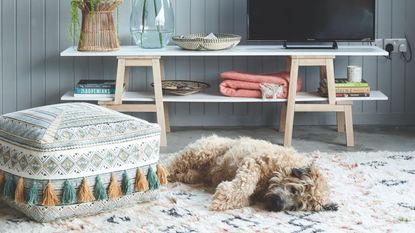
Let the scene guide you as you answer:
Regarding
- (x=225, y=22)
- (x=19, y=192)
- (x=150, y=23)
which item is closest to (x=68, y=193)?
(x=19, y=192)

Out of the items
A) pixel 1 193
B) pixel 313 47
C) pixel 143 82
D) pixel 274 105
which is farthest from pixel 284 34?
pixel 1 193

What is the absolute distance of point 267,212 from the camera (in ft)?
10.8

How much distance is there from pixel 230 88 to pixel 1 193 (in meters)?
1.92

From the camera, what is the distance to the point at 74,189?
3127 millimetres

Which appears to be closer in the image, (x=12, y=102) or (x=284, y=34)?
(x=284, y=34)

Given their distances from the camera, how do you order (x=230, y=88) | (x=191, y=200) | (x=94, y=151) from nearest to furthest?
(x=94, y=151)
(x=191, y=200)
(x=230, y=88)

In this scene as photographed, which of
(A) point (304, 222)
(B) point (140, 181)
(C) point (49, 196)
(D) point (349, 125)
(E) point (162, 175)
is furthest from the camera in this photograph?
(D) point (349, 125)

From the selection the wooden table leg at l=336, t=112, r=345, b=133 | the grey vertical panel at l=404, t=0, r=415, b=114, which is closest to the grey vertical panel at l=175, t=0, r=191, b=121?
the wooden table leg at l=336, t=112, r=345, b=133

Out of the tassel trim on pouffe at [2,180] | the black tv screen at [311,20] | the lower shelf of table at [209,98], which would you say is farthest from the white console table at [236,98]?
the tassel trim on pouffe at [2,180]

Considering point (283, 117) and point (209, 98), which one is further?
point (283, 117)

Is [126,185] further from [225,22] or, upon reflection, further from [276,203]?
[225,22]

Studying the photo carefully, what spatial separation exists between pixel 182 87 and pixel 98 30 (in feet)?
1.95

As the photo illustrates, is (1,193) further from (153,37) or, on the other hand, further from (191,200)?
(153,37)

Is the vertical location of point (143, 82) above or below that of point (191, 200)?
above
